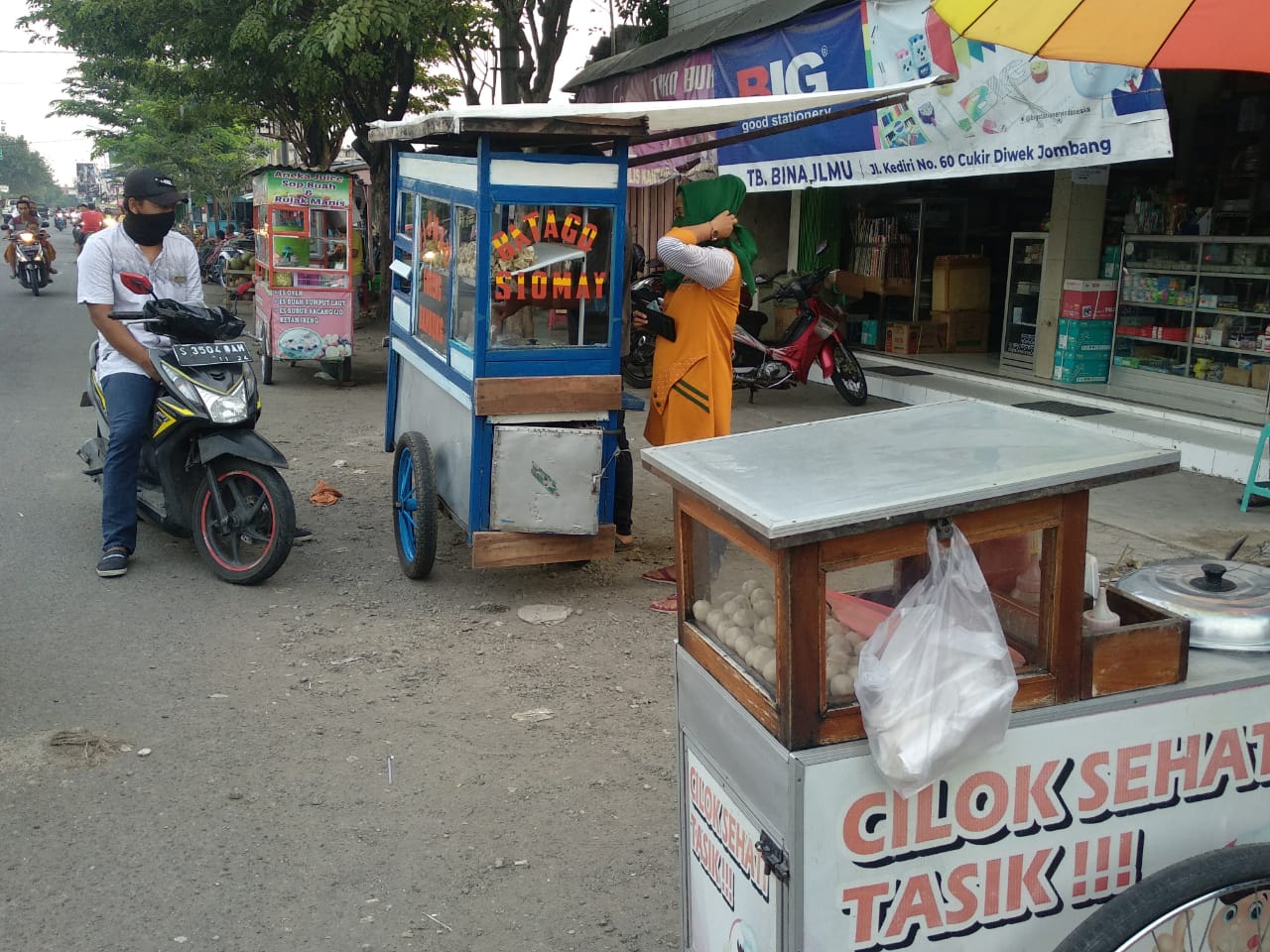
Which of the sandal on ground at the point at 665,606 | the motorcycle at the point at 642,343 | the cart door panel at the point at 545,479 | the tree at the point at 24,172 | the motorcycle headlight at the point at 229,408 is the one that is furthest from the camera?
the tree at the point at 24,172

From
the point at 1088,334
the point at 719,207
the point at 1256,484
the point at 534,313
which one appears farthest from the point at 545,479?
the point at 1088,334

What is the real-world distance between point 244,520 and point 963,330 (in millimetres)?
8416

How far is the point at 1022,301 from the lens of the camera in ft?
33.8

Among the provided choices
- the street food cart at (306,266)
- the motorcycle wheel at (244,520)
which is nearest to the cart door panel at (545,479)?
the motorcycle wheel at (244,520)

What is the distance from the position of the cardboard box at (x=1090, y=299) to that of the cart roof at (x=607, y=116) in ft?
16.3

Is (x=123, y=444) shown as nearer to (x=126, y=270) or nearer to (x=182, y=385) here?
(x=182, y=385)

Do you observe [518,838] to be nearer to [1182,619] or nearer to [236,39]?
[1182,619]

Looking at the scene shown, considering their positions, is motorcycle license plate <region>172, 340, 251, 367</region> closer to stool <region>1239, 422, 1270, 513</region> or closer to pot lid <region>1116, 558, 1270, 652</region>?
pot lid <region>1116, 558, 1270, 652</region>

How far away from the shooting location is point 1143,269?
898cm

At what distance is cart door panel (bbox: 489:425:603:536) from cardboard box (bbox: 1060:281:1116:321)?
19.2 ft

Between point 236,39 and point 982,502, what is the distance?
1258cm

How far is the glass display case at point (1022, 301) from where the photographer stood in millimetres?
10102

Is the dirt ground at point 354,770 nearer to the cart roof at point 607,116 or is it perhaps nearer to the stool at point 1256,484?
the cart roof at point 607,116

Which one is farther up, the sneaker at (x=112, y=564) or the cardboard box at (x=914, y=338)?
the cardboard box at (x=914, y=338)
